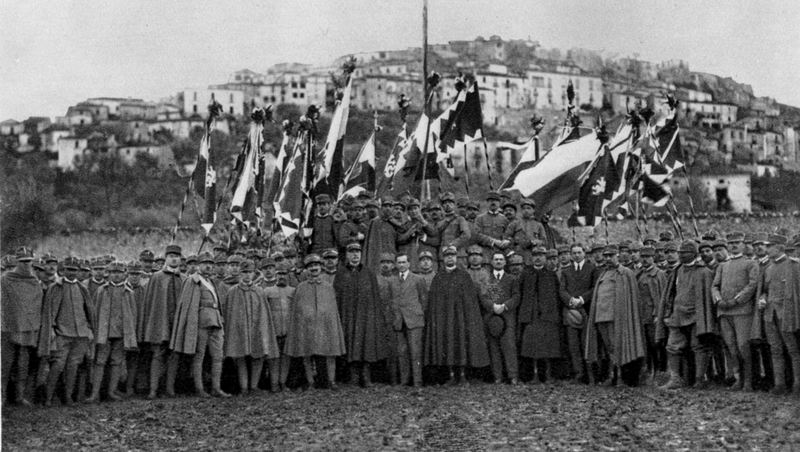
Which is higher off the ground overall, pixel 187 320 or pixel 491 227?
pixel 491 227

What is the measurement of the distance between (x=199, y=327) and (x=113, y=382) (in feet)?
4.10

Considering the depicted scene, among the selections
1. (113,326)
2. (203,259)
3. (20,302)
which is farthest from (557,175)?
(20,302)

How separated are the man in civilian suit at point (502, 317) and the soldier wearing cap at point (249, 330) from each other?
2822 millimetres

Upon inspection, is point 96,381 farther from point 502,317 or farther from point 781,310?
point 781,310

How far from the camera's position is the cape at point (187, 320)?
12336 millimetres

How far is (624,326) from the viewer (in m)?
12.6

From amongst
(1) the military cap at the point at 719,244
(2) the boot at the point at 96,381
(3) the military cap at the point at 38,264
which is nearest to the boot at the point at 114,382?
(2) the boot at the point at 96,381

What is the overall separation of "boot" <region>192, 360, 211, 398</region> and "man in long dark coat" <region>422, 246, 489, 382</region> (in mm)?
2863

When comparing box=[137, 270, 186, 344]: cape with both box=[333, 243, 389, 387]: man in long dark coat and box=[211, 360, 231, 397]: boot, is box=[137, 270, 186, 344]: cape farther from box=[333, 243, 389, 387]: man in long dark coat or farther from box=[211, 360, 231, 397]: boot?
box=[333, 243, 389, 387]: man in long dark coat

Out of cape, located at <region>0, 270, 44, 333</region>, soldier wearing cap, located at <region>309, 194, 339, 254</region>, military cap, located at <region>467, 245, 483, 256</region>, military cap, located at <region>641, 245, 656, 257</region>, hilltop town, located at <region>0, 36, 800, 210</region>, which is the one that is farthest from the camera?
hilltop town, located at <region>0, 36, 800, 210</region>

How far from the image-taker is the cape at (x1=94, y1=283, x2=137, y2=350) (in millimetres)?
12266

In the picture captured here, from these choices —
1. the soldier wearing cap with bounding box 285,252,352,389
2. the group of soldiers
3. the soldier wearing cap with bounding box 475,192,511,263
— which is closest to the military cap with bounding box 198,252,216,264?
the group of soldiers

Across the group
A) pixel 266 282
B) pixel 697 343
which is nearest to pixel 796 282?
pixel 697 343

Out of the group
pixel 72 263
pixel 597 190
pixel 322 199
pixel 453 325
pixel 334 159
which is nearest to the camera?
pixel 72 263
